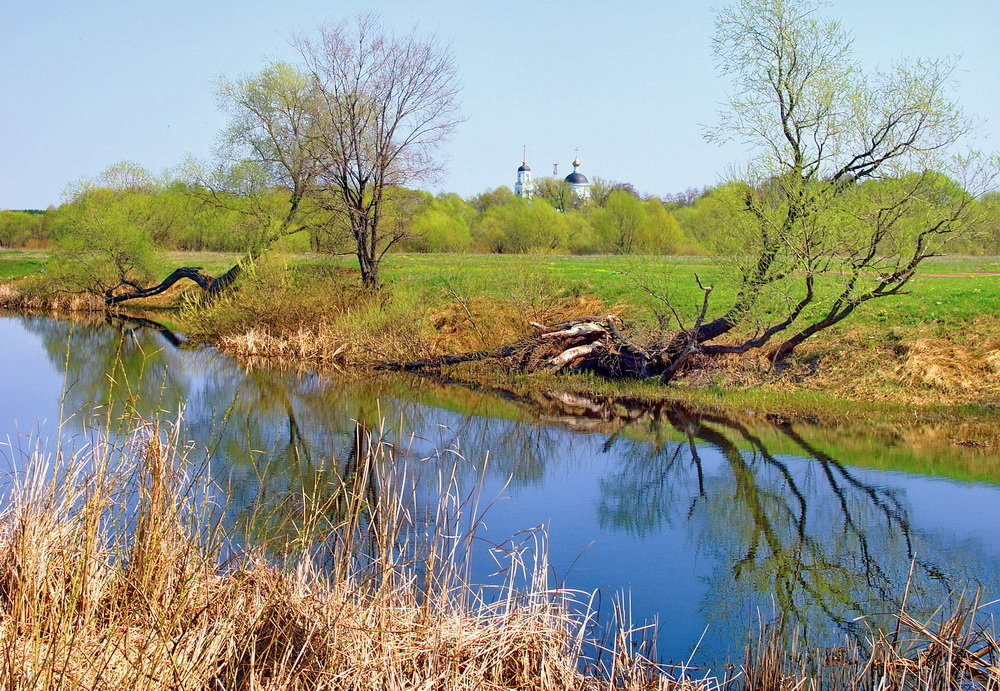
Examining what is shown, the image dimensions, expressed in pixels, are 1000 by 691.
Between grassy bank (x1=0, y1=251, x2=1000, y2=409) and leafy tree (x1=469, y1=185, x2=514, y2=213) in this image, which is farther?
leafy tree (x1=469, y1=185, x2=514, y2=213)

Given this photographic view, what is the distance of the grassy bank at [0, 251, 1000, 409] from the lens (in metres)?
17.1

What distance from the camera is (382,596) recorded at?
219 inches

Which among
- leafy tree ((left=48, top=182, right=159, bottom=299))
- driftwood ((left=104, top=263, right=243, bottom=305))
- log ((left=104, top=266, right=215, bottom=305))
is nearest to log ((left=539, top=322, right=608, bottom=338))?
driftwood ((left=104, top=263, right=243, bottom=305))

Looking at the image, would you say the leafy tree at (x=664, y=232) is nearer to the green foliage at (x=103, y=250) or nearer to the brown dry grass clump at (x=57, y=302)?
the green foliage at (x=103, y=250)

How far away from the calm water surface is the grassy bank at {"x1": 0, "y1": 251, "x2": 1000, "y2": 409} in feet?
7.50

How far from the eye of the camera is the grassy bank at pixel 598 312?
1709 centimetres

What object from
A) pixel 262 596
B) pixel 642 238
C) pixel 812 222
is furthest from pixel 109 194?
pixel 262 596

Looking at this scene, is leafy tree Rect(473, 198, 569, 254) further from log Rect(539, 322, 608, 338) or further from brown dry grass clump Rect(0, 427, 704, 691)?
brown dry grass clump Rect(0, 427, 704, 691)

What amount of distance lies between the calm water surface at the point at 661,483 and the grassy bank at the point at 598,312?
2286mm

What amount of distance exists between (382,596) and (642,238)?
43.3 meters

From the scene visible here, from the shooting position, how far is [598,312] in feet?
73.5

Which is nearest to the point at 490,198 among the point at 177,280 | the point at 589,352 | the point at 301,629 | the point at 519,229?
the point at 519,229

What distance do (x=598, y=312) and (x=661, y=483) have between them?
35.6ft

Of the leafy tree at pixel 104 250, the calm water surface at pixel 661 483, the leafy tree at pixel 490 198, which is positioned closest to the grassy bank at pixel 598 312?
the calm water surface at pixel 661 483
